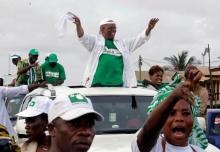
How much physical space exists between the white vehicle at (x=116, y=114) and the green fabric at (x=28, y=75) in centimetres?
227

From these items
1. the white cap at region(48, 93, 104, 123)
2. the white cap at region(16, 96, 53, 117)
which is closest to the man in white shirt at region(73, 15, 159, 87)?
the white cap at region(16, 96, 53, 117)

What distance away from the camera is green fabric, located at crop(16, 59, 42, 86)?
9.62 metres

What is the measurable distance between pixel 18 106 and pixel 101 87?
1.84 m

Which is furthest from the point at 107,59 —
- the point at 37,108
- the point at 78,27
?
the point at 37,108

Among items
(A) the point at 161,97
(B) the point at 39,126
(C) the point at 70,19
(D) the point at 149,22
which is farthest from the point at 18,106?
(A) the point at 161,97

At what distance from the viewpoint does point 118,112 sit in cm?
671

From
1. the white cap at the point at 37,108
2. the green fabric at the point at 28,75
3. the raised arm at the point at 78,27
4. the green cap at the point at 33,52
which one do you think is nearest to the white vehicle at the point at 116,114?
the raised arm at the point at 78,27

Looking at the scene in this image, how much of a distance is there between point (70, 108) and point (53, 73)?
6.71m

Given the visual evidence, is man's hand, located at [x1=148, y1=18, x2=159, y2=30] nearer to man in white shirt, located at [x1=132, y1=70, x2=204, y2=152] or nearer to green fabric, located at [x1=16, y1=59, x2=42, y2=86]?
green fabric, located at [x1=16, y1=59, x2=42, y2=86]

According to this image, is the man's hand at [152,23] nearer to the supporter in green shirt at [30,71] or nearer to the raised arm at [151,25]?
the raised arm at [151,25]

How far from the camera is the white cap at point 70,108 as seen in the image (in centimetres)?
264

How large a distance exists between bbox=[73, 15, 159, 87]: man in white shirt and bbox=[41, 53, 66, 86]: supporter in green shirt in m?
1.19

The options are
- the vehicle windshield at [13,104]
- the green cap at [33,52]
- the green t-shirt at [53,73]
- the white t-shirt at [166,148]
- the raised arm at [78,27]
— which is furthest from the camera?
the green cap at [33,52]

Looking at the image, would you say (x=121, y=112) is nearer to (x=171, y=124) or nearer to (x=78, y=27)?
(x=78, y=27)
